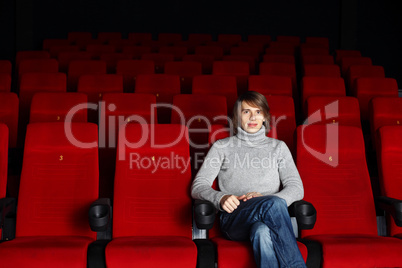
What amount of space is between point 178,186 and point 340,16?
7.47ft

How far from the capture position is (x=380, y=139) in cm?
89

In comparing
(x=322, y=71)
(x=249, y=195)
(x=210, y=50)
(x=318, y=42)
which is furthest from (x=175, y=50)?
(x=249, y=195)

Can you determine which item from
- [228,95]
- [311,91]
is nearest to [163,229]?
[228,95]

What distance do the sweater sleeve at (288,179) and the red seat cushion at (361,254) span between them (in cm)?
9

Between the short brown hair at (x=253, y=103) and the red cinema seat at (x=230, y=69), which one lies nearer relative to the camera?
the short brown hair at (x=253, y=103)

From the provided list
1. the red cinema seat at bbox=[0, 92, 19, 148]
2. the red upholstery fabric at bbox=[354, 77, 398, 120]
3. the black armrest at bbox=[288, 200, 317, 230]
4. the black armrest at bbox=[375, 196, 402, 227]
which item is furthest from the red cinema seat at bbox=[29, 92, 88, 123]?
the red upholstery fabric at bbox=[354, 77, 398, 120]

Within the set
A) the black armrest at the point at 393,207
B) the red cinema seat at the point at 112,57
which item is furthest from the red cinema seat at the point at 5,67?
the black armrest at the point at 393,207

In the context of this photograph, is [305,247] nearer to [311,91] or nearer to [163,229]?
[163,229]

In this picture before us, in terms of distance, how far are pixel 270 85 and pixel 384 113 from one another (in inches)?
15.6

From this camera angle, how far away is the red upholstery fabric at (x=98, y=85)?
1351 millimetres

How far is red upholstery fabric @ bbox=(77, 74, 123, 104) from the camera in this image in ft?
4.43

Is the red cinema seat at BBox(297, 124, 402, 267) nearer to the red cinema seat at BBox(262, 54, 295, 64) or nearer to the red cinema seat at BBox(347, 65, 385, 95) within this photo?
the red cinema seat at BBox(347, 65, 385, 95)

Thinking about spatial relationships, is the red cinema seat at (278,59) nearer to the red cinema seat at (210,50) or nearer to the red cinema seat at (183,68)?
the red cinema seat at (210,50)

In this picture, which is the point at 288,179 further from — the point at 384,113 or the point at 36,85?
the point at 36,85
